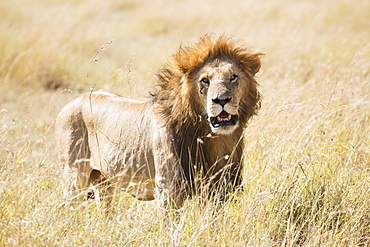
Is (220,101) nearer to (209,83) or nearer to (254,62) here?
(209,83)


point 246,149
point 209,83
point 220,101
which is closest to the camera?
point 220,101

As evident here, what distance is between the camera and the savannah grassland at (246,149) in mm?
3143

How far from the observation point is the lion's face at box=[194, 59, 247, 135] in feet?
10.9

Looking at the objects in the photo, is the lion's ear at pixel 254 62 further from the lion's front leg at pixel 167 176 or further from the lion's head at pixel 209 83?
the lion's front leg at pixel 167 176

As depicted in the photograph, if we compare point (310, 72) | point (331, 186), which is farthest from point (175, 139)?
point (310, 72)

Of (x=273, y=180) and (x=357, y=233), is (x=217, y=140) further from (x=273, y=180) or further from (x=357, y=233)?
(x=357, y=233)

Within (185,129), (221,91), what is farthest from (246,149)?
(221,91)

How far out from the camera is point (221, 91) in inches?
131

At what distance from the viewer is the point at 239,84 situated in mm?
3541

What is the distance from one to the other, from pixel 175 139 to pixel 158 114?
0.23 meters

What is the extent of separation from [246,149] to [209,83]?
4.02 ft

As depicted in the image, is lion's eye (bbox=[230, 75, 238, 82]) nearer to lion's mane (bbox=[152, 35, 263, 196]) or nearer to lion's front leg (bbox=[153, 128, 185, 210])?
lion's mane (bbox=[152, 35, 263, 196])

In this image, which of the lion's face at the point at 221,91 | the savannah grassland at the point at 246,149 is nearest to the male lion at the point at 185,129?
the lion's face at the point at 221,91

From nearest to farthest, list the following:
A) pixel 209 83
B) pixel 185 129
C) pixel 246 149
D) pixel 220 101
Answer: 1. pixel 220 101
2. pixel 209 83
3. pixel 185 129
4. pixel 246 149
